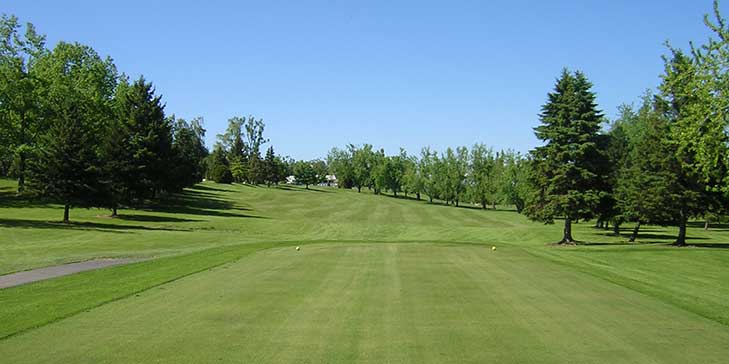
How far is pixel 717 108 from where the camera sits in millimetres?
25766

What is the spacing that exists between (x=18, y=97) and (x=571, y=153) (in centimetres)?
5414

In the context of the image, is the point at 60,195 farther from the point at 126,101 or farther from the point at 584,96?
the point at 584,96

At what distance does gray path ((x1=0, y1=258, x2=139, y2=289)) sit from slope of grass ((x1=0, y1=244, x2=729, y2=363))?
4.74 meters

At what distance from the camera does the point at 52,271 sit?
738 inches

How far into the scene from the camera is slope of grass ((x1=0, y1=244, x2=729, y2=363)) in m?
8.40


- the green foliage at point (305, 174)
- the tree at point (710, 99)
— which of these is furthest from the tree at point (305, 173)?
the tree at point (710, 99)

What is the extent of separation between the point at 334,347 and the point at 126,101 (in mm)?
63482

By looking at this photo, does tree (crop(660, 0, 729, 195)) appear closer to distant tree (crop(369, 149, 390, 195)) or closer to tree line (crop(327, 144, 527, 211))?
tree line (crop(327, 144, 527, 211))

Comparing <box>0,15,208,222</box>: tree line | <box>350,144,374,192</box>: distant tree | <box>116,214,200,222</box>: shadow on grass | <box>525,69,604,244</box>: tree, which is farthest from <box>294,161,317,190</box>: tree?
<box>525,69,604,244</box>: tree

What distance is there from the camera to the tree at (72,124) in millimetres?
44062

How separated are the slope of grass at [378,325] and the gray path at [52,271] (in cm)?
474

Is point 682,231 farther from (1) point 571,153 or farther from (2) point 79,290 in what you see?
(2) point 79,290

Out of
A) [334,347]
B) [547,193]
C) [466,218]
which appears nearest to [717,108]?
[547,193]

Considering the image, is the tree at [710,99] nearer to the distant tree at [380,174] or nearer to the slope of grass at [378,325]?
the slope of grass at [378,325]
